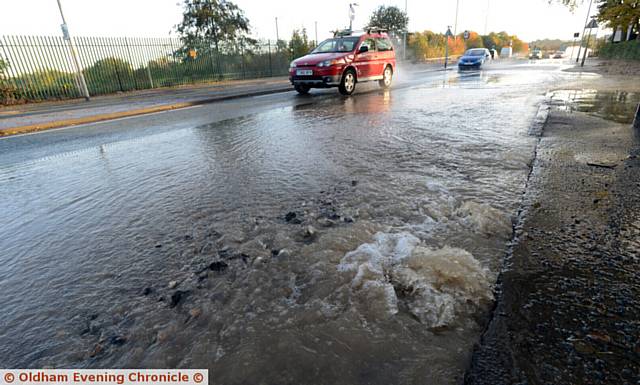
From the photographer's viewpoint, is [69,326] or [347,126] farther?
[347,126]

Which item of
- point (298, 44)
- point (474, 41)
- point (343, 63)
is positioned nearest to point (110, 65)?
point (343, 63)

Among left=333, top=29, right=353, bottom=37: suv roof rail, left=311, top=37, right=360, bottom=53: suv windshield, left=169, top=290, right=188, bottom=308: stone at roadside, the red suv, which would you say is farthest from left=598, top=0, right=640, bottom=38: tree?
left=169, top=290, right=188, bottom=308: stone at roadside

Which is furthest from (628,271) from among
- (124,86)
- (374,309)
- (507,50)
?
(507,50)

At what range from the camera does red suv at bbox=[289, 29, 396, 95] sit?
10859mm

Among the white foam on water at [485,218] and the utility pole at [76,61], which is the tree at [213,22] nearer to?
the utility pole at [76,61]

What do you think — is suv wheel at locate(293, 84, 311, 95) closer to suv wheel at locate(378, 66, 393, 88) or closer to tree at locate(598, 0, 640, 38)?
suv wheel at locate(378, 66, 393, 88)

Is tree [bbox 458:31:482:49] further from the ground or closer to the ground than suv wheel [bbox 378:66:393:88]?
further from the ground

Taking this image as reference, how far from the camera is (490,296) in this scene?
5.31 feet

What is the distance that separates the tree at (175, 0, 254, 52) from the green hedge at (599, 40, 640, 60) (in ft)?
88.7

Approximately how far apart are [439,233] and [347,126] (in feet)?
13.4

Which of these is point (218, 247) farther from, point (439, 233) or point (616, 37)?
point (616, 37)

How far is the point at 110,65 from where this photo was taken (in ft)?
53.5

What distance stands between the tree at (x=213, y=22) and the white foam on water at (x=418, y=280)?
27298 mm

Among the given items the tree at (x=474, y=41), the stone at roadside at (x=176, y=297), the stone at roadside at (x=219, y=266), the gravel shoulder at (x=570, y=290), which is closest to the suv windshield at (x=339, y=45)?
the gravel shoulder at (x=570, y=290)
